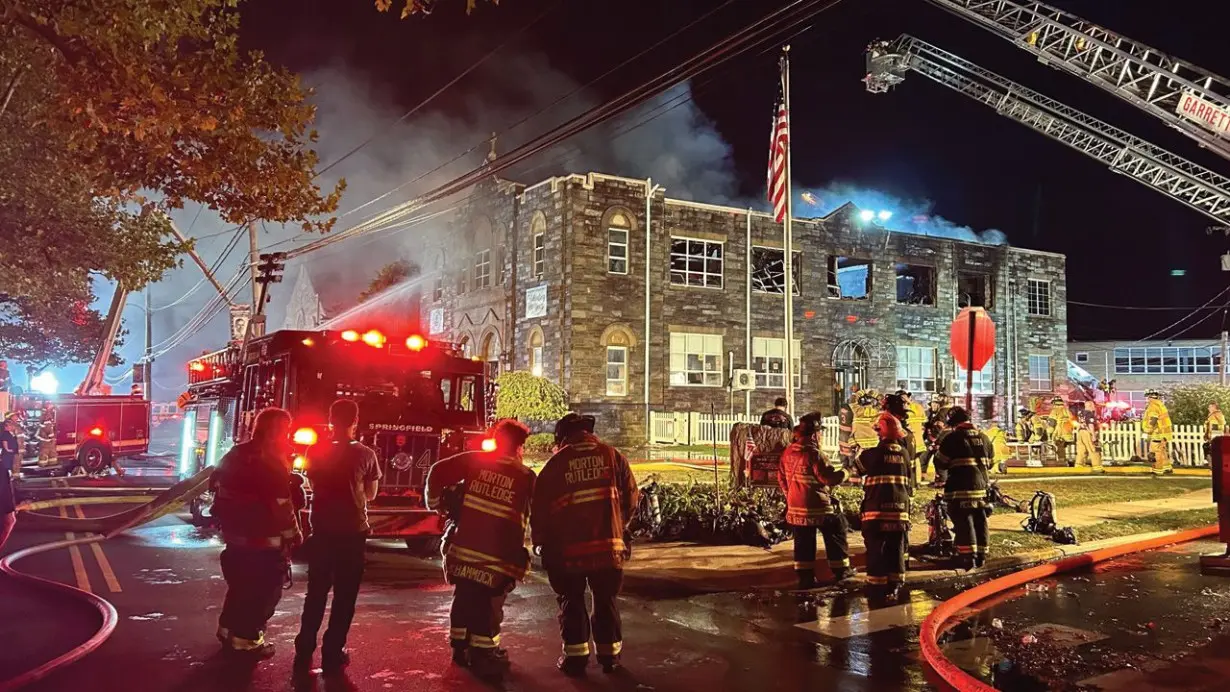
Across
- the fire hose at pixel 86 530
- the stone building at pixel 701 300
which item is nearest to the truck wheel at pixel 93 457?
the fire hose at pixel 86 530

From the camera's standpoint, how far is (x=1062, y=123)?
78.8ft

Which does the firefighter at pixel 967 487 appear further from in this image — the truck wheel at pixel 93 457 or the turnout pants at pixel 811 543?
the truck wheel at pixel 93 457

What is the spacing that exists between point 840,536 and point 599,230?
17.8 meters

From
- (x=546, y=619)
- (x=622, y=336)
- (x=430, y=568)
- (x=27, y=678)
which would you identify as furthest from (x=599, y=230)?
(x=27, y=678)

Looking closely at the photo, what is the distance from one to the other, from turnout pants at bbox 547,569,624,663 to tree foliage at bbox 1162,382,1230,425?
76.8ft

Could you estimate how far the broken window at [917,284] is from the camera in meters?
30.9

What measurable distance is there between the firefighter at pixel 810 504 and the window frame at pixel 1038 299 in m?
28.7

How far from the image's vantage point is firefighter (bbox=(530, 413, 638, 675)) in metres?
5.09

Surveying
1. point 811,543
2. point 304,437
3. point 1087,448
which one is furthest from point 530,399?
point 811,543

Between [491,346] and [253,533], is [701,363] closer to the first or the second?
[491,346]

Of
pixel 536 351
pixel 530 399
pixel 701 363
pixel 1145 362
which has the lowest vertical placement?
pixel 530 399

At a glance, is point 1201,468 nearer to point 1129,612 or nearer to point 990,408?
point 990,408

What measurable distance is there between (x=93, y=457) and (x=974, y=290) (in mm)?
30483

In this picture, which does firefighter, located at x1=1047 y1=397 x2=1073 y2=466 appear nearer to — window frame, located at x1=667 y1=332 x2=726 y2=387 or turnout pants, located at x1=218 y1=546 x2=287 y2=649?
window frame, located at x1=667 y1=332 x2=726 y2=387
